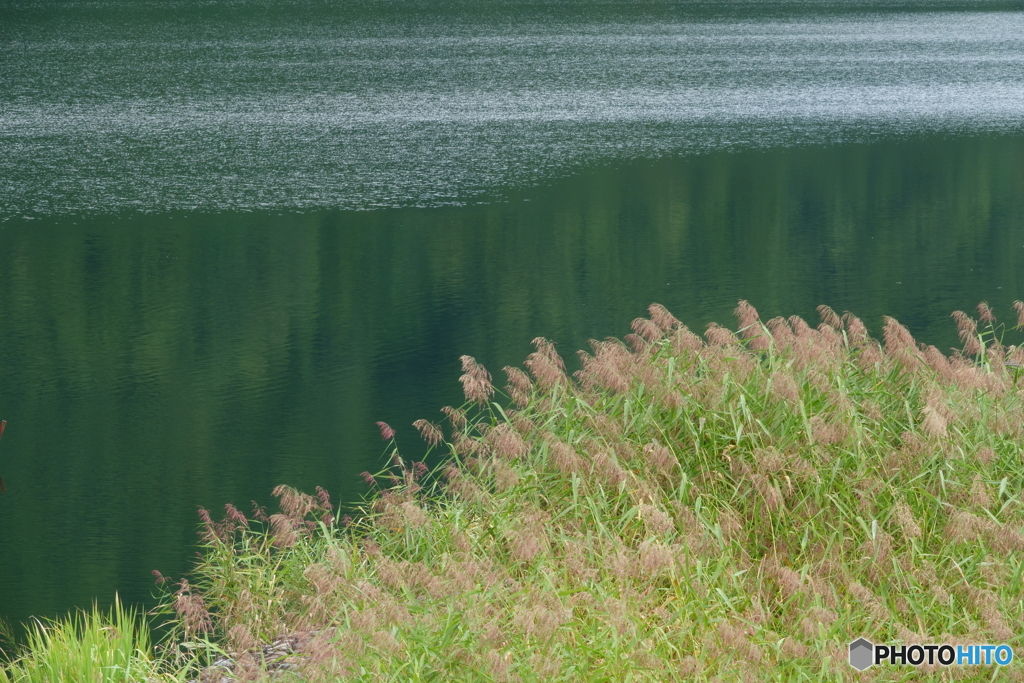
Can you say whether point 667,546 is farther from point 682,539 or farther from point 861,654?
point 861,654

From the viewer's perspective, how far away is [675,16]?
1407 inches

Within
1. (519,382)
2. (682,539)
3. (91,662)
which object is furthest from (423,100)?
(91,662)

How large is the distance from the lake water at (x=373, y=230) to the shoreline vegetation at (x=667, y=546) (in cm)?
134

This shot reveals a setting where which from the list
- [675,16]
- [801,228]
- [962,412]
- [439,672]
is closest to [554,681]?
[439,672]

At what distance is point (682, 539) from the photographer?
185 inches

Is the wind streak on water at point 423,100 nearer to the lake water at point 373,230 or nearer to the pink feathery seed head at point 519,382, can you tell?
the lake water at point 373,230

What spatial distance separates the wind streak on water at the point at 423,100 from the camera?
15.8m

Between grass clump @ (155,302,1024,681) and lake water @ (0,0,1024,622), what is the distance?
1.50 metres

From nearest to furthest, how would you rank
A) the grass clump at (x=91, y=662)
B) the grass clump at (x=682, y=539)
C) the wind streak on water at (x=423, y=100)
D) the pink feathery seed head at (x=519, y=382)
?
1. the grass clump at (x=682, y=539)
2. the grass clump at (x=91, y=662)
3. the pink feathery seed head at (x=519, y=382)
4. the wind streak on water at (x=423, y=100)

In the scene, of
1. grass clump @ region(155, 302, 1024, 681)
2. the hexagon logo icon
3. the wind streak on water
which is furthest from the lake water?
the hexagon logo icon

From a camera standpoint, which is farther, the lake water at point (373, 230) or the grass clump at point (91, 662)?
the lake water at point (373, 230)

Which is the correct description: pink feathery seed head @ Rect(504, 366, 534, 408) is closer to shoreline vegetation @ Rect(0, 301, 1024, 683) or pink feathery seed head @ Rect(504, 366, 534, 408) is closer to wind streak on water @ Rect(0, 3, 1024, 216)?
shoreline vegetation @ Rect(0, 301, 1024, 683)

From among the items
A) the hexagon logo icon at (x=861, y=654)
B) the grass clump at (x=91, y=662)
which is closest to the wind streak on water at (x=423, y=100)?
the grass clump at (x=91, y=662)

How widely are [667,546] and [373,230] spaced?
938cm
